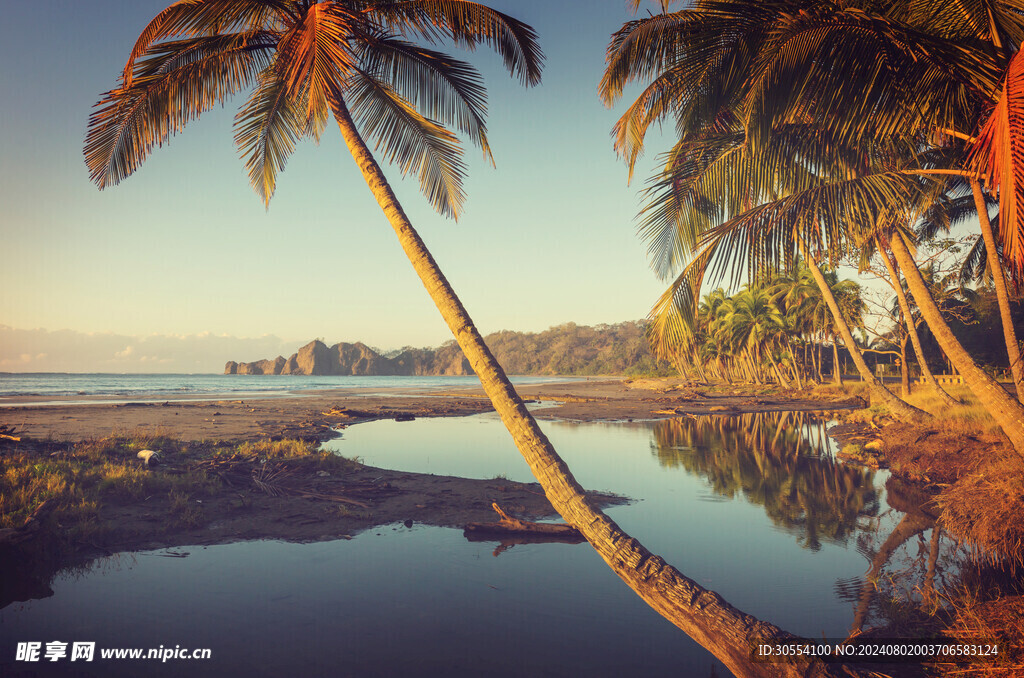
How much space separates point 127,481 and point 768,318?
4862 centimetres

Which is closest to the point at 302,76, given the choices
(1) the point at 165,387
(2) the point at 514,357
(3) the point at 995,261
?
(3) the point at 995,261

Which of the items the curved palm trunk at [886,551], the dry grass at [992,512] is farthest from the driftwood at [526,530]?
the dry grass at [992,512]

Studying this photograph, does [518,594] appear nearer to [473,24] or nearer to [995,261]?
[473,24]

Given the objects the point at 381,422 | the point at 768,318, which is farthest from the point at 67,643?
the point at 768,318

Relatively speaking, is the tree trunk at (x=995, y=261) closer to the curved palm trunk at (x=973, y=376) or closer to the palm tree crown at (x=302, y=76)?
the curved palm trunk at (x=973, y=376)

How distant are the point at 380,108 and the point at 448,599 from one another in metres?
7.07

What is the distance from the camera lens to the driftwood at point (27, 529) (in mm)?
6645

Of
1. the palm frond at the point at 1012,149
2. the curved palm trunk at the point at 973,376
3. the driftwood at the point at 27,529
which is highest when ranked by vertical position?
the palm frond at the point at 1012,149

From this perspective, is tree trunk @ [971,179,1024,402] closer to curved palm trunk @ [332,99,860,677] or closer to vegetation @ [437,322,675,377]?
curved palm trunk @ [332,99,860,677]

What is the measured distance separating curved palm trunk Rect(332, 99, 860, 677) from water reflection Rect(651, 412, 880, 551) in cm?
535

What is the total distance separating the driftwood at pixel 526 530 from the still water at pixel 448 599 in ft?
0.91

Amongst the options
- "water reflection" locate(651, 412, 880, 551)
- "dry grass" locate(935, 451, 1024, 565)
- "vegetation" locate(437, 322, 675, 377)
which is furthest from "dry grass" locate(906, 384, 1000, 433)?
"vegetation" locate(437, 322, 675, 377)

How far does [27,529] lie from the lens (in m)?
6.97

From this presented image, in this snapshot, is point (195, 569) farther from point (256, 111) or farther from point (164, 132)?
point (256, 111)
